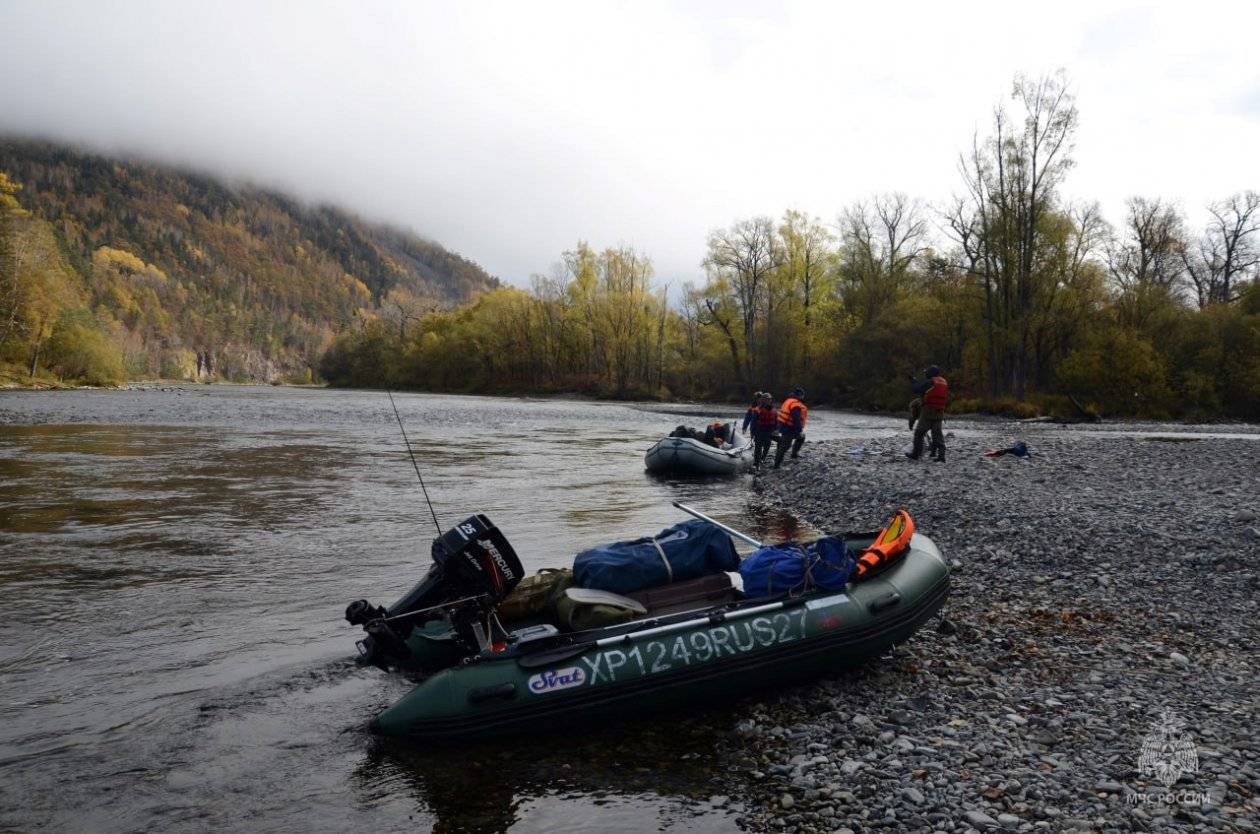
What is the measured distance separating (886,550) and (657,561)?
1.85 meters

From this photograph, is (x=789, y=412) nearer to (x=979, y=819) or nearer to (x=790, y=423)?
(x=790, y=423)

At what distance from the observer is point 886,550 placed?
20.5ft

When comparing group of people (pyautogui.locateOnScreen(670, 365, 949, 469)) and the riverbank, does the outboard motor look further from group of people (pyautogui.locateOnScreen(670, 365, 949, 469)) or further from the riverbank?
group of people (pyautogui.locateOnScreen(670, 365, 949, 469))

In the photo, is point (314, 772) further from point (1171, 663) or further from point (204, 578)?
point (1171, 663)

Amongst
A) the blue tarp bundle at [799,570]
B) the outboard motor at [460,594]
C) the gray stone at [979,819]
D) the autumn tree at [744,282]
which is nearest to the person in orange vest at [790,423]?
the blue tarp bundle at [799,570]

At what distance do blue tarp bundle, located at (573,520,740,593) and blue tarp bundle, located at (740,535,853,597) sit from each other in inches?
10.2

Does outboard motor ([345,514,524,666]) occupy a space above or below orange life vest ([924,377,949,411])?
below

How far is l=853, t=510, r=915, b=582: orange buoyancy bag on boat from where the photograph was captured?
6.08m

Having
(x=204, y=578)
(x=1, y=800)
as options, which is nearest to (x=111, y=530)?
(x=204, y=578)

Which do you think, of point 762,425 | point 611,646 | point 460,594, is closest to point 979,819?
point 611,646

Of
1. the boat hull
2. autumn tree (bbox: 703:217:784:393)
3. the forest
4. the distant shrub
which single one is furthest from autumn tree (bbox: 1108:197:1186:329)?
the distant shrub

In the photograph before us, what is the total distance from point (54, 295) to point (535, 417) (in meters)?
35.1

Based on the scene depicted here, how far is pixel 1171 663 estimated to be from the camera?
5707 mm

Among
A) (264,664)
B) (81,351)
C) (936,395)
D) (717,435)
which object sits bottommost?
(264,664)
